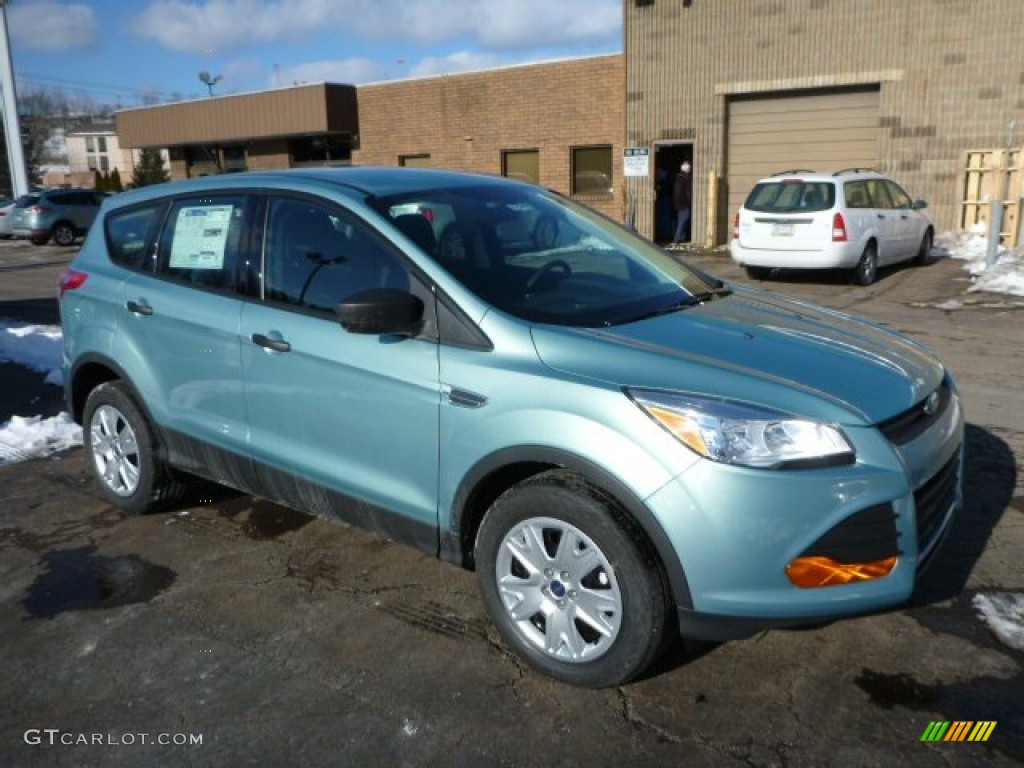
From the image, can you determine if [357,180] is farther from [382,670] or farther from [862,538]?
[862,538]

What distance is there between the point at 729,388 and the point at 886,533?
65cm

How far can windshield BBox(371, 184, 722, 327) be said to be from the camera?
3326mm

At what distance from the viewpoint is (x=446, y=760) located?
8.70 ft

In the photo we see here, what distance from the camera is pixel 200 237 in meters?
4.16

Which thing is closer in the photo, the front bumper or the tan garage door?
the front bumper

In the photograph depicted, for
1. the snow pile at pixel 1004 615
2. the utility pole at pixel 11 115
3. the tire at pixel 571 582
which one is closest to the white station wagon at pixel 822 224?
the snow pile at pixel 1004 615

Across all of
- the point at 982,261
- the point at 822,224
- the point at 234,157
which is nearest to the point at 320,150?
the point at 234,157

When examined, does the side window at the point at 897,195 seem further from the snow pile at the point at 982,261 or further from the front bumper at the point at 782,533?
the front bumper at the point at 782,533

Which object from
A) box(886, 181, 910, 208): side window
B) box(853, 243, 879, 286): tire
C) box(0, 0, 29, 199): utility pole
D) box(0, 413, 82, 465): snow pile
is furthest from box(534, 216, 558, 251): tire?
box(0, 0, 29, 199): utility pole

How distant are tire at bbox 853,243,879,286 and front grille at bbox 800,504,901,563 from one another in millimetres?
11044

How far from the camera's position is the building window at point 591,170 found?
848 inches

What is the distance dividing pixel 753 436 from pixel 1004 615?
5.01 ft

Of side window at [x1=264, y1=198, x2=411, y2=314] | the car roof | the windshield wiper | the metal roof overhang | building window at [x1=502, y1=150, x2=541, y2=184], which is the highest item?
the metal roof overhang

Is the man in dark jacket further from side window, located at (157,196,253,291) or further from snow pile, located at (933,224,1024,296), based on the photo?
side window, located at (157,196,253,291)
